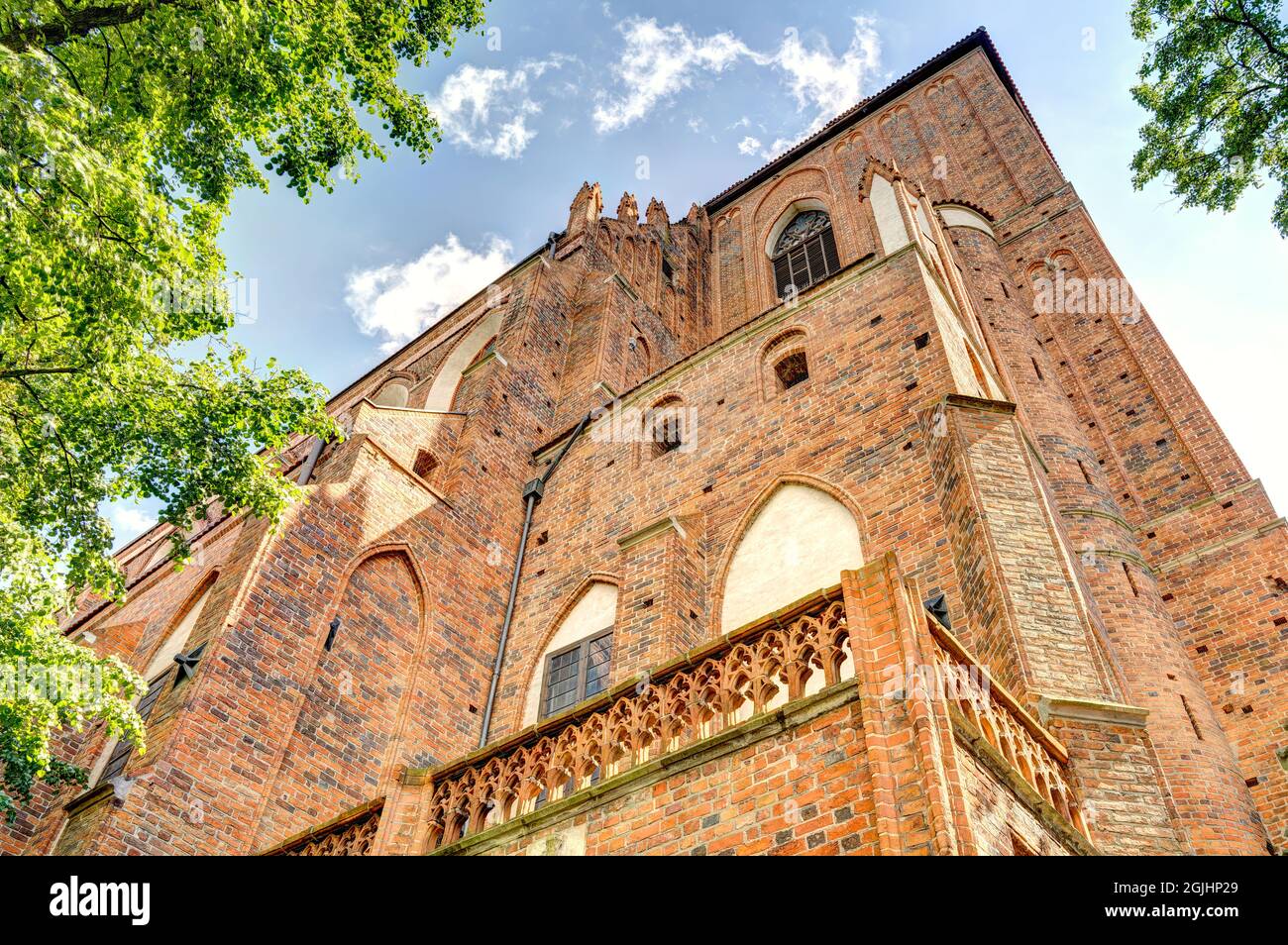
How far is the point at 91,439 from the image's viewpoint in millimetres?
8102

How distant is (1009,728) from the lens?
6.45 meters

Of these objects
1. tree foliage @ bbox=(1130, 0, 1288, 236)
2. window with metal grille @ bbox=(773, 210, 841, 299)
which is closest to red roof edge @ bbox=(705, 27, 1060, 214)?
window with metal grille @ bbox=(773, 210, 841, 299)

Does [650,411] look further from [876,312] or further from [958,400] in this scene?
[958,400]

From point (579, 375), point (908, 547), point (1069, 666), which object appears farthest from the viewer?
point (579, 375)

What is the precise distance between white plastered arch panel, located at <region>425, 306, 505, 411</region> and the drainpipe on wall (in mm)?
8053

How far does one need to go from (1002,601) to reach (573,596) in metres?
6.65

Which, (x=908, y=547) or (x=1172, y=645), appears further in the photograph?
(x=1172, y=645)

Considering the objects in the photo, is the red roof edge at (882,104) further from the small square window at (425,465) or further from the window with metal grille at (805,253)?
the small square window at (425,465)

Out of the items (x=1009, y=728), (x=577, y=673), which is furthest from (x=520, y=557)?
(x=1009, y=728)

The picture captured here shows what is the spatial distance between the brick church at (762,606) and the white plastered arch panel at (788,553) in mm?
43

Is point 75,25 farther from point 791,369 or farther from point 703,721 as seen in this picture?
point 791,369

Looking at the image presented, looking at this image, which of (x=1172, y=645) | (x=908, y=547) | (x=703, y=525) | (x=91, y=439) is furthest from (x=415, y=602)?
(x=1172, y=645)

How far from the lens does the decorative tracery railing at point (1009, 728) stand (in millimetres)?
5922
